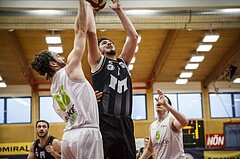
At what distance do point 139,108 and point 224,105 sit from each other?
4636mm

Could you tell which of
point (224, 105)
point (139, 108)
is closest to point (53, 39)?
point (139, 108)

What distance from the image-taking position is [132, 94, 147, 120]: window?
25031 mm

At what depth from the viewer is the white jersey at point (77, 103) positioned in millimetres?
4961

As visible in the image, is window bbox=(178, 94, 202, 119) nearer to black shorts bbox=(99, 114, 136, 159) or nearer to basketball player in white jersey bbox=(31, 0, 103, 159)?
black shorts bbox=(99, 114, 136, 159)

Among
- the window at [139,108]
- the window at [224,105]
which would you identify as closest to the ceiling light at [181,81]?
the window at [224,105]

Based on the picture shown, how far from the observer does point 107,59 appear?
5.59 metres

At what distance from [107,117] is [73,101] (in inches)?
22.8

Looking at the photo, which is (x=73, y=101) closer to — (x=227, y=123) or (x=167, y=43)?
(x=167, y=43)

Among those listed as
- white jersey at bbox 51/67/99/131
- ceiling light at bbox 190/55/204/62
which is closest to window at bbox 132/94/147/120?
ceiling light at bbox 190/55/204/62

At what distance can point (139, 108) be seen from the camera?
25141 mm

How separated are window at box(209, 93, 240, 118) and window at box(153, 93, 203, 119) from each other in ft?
2.35

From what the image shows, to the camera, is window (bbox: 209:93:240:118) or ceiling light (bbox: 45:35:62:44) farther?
window (bbox: 209:93:240:118)

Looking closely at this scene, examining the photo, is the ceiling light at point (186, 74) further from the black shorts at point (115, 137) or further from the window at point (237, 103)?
the black shorts at point (115, 137)

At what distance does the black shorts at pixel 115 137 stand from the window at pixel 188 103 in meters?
19.6
